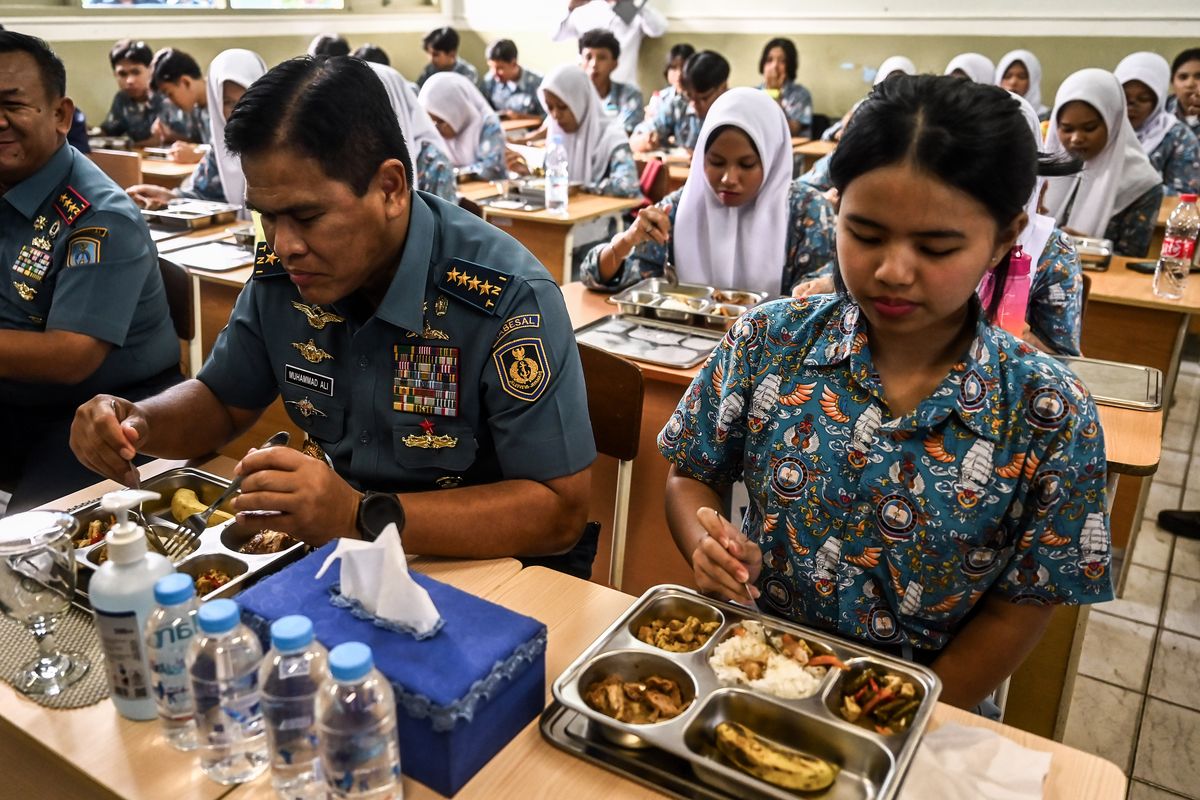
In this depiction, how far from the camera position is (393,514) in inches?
47.3

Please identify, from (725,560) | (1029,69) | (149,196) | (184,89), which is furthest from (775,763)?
(1029,69)

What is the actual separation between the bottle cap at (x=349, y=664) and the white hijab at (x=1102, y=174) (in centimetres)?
383

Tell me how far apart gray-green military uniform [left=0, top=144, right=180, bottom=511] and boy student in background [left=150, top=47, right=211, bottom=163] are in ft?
10.7

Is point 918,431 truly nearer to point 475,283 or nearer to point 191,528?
point 475,283

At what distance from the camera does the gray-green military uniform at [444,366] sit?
1353 millimetres

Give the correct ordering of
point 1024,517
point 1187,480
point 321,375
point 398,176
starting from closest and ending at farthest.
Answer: point 1024,517 < point 398,176 < point 321,375 < point 1187,480

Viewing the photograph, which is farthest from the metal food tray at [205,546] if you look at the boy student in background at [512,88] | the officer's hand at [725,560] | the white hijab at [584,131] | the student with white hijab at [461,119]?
the boy student in background at [512,88]

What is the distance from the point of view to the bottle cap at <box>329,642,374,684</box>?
73 cm

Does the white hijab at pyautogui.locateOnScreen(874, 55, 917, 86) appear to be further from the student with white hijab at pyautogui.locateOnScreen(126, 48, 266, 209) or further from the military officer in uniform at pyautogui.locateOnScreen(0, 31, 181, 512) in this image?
the military officer in uniform at pyautogui.locateOnScreen(0, 31, 181, 512)

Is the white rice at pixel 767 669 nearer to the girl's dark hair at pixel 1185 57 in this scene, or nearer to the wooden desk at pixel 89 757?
the wooden desk at pixel 89 757

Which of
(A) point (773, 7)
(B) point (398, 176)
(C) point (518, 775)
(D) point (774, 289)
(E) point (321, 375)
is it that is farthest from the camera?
(A) point (773, 7)

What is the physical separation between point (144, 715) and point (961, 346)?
42.7 inches

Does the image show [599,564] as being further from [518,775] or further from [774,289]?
[518,775]

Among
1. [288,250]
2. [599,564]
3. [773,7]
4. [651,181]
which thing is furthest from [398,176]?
[773,7]
